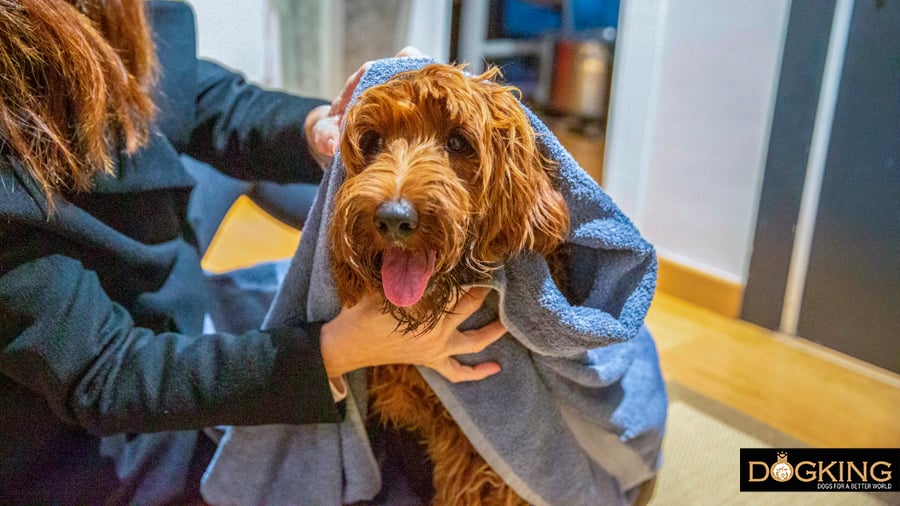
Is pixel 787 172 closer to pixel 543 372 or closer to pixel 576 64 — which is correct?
pixel 543 372

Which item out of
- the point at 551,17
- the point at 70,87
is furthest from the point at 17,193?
the point at 551,17

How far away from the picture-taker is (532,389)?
0.90 meters

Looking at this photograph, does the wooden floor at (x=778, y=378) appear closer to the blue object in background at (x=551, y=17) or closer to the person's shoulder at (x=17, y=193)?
the person's shoulder at (x=17, y=193)

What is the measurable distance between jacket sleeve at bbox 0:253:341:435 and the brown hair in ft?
0.37

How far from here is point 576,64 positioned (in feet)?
11.2

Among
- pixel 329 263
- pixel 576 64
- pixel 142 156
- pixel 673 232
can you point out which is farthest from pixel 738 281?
pixel 576 64

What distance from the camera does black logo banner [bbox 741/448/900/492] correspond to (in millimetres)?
971

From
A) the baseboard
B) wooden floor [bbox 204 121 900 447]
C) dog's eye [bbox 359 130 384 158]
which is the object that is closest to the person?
dog's eye [bbox 359 130 384 158]

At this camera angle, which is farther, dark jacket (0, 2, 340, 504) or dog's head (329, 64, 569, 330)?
dark jacket (0, 2, 340, 504)

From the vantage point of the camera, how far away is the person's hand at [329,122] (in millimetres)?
861

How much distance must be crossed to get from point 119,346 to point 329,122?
1.23 ft

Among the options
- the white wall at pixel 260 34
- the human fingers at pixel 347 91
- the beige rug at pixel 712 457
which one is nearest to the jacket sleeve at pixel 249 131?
the human fingers at pixel 347 91

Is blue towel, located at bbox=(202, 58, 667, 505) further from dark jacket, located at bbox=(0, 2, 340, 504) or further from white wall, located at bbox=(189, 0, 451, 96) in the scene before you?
white wall, located at bbox=(189, 0, 451, 96)

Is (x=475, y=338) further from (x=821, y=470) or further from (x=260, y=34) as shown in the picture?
(x=260, y=34)
